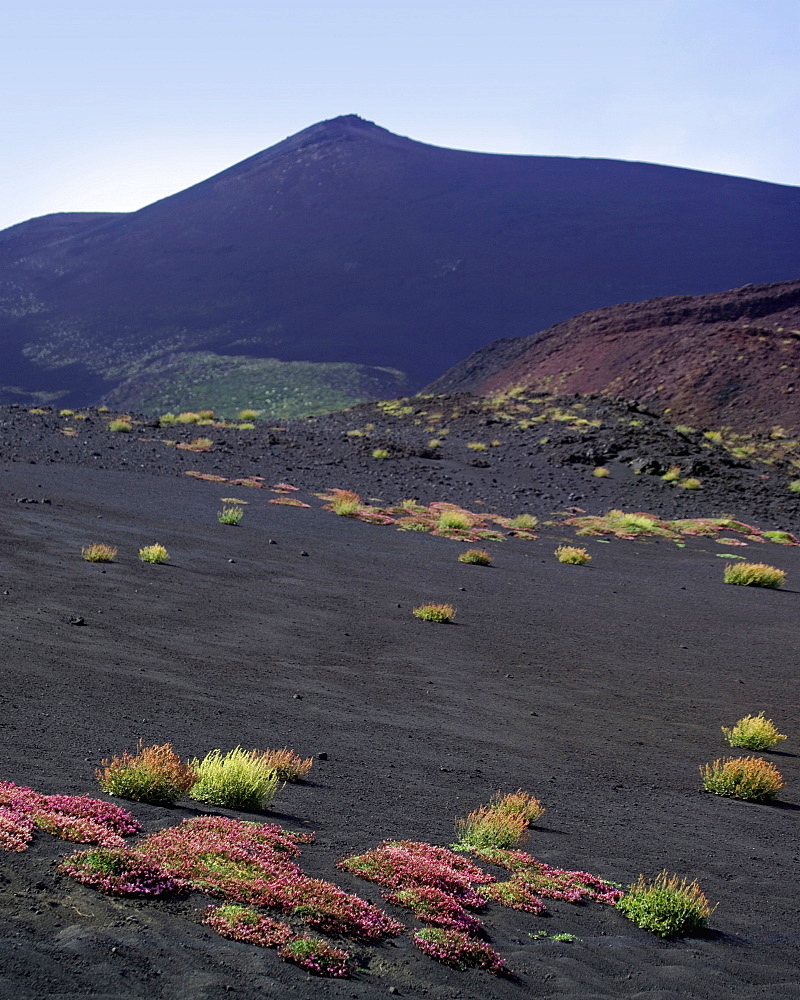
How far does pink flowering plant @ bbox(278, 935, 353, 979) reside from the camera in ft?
13.2

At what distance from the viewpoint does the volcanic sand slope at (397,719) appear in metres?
4.18

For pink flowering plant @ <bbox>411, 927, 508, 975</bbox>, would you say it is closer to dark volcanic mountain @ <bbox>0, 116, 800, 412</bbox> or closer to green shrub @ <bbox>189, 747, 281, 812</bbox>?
green shrub @ <bbox>189, 747, 281, 812</bbox>

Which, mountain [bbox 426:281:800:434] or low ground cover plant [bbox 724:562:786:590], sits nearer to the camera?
low ground cover plant [bbox 724:562:786:590]

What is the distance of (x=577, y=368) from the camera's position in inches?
2368

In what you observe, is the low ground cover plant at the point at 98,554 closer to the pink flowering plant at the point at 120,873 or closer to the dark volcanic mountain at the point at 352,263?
the pink flowering plant at the point at 120,873

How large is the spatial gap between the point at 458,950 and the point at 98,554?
1057 centimetres

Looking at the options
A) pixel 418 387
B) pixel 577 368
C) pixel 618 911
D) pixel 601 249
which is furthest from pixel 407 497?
pixel 601 249

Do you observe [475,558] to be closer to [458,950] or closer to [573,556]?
[573,556]

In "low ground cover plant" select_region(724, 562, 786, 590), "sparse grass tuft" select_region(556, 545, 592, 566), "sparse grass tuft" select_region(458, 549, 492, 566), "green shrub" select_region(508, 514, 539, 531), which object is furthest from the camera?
"green shrub" select_region(508, 514, 539, 531)

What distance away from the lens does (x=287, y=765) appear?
682cm

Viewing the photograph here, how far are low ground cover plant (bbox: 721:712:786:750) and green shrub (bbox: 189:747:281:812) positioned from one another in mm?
5610

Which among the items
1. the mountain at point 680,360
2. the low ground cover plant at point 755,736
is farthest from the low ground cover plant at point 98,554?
the mountain at point 680,360

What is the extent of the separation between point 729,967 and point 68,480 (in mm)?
20016

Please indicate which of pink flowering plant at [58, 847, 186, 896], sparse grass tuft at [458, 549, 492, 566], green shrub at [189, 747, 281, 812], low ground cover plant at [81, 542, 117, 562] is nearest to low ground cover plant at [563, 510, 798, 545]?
sparse grass tuft at [458, 549, 492, 566]
